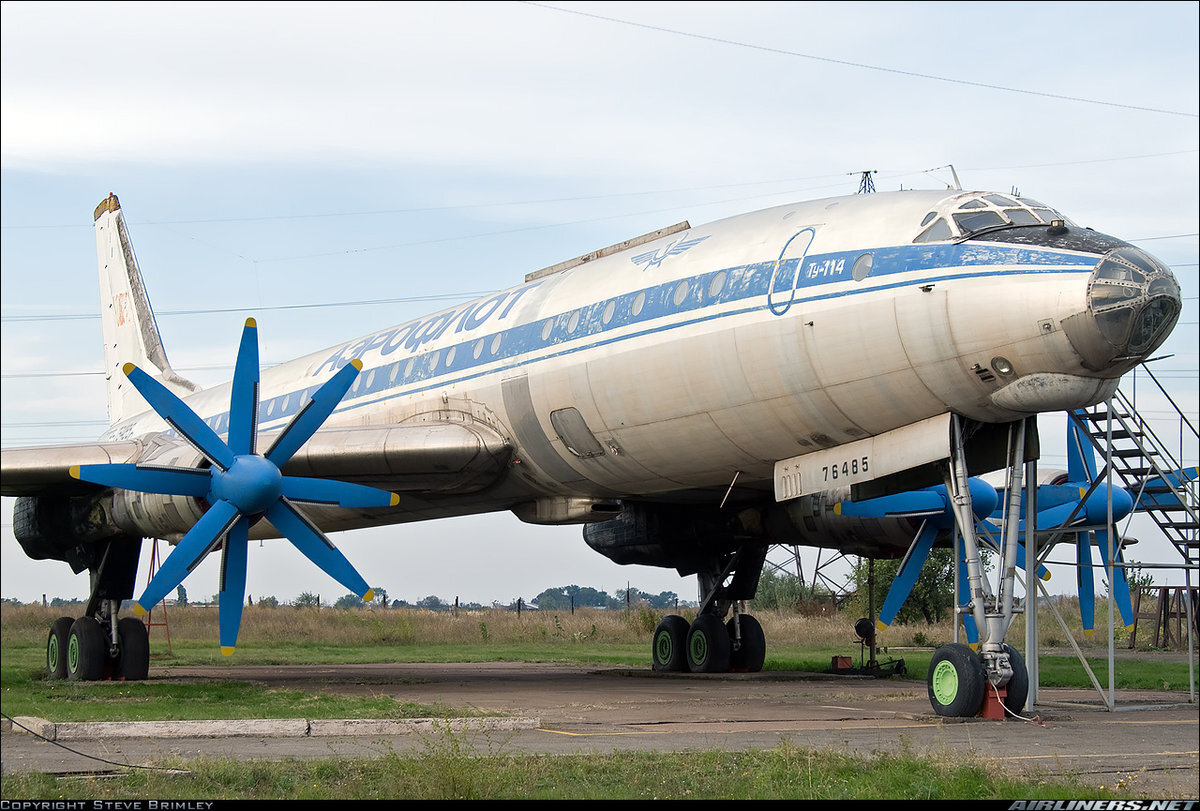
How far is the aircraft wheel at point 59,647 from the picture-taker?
741 inches

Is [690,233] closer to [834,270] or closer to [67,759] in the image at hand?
[834,270]

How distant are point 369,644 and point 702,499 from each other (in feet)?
55.7

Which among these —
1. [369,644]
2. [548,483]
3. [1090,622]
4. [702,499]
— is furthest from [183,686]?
[369,644]

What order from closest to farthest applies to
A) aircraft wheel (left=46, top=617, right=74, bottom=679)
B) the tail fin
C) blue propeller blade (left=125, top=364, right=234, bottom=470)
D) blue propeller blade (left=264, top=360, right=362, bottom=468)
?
blue propeller blade (left=125, top=364, right=234, bottom=470), blue propeller blade (left=264, top=360, right=362, bottom=468), aircraft wheel (left=46, top=617, right=74, bottom=679), the tail fin

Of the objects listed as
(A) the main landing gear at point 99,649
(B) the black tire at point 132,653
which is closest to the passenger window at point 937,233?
(A) the main landing gear at point 99,649

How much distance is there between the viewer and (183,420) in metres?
13.6

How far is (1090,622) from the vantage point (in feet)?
52.8

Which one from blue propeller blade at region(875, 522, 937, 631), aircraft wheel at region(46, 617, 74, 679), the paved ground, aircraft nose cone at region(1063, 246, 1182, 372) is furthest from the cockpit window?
aircraft wheel at region(46, 617, 74, 679)

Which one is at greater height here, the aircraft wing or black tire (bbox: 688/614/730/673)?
the aircraft wing

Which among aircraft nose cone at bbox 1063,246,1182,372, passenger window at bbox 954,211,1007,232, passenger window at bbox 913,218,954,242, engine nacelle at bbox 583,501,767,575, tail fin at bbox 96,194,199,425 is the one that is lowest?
engine nacelle at bbox 583,501,767,575

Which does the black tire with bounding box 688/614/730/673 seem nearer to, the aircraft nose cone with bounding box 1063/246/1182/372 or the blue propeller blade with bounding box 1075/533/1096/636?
the blue propeller blade with bounding box 1075/533/1096/636

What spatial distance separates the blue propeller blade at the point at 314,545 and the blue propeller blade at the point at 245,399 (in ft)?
2.60

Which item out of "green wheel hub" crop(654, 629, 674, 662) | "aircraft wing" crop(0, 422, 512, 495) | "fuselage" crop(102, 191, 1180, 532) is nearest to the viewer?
"fuselage" crop(102, 191, 1180, 532)

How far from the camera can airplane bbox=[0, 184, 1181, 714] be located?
11.6m
